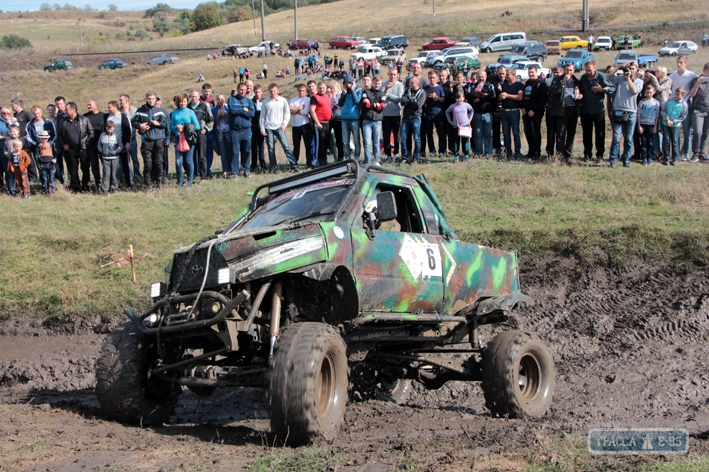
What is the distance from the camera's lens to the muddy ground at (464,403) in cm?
528

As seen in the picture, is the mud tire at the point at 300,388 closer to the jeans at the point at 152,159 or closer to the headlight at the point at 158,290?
the headlight at the point at 158,290

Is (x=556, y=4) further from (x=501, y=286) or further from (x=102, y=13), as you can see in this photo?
(x=102, y=13)

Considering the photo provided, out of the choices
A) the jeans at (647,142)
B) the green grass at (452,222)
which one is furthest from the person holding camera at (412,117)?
the jeans at (647,142)

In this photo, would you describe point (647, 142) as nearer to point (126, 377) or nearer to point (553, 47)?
point (126, 377)

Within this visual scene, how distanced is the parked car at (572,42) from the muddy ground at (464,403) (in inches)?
2033

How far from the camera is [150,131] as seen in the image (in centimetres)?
1551

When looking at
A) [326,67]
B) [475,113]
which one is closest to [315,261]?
[475,113]

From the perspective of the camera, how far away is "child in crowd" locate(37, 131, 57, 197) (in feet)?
52.7

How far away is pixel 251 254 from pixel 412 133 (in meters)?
11.2

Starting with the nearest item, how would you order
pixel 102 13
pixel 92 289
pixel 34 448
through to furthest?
1. pixel 34 448
2. pixel 92 289
3. pixel 102 13

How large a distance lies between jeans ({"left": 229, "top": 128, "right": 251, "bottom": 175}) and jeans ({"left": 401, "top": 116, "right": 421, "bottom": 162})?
3377 mm

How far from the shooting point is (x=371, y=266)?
6715 mm

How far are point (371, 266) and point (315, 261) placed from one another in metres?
0.71

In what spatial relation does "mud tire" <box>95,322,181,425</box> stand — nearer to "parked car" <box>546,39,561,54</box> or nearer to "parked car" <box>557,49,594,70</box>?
"parked car" <box>557,49,594,70</box>
